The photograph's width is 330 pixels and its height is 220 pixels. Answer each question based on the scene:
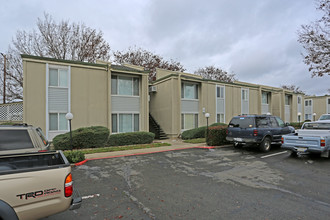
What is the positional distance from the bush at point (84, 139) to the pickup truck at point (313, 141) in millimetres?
10083

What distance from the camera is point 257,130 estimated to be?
9.43 m

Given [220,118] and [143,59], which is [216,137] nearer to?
[220,118]

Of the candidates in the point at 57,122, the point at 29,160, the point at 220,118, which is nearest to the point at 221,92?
the point at 220,118

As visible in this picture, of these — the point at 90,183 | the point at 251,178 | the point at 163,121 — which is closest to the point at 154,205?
the point at 90,183

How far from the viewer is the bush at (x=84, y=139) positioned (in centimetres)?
1013

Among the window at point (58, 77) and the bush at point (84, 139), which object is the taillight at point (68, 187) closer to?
the bush at point (84, 139)

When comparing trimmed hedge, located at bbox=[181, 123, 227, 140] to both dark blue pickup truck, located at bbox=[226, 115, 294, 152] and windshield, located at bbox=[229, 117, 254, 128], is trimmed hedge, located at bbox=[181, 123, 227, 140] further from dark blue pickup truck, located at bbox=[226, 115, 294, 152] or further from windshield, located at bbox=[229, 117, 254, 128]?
windshield, located at bbox=[229, 117, 254, 128]

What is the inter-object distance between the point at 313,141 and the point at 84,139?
1164cm

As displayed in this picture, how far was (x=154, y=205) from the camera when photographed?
151 inches

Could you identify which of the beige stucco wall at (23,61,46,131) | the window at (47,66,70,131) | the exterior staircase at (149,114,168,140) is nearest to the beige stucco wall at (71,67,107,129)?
the window at (47,66,70,131)

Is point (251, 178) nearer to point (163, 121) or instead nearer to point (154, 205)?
point (154, 205)

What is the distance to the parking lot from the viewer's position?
3512 millimetres

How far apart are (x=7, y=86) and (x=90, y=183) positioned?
22.7m

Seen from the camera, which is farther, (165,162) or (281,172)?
(165,162)
